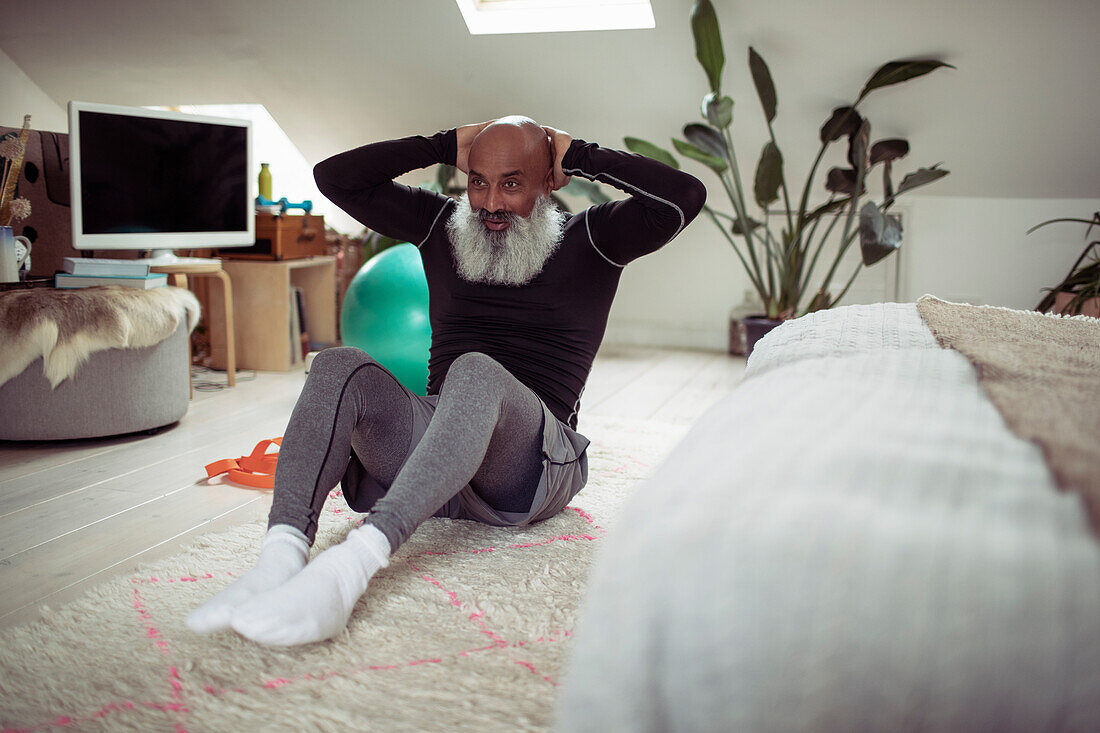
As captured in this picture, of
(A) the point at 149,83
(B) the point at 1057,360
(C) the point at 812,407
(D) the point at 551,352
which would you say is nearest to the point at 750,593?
(C) the point at 812,407

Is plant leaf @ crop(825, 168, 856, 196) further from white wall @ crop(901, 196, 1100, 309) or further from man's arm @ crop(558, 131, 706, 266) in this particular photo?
man's arm @ crop(558, 131, 706, 266)

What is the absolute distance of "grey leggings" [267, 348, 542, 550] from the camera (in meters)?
1.14

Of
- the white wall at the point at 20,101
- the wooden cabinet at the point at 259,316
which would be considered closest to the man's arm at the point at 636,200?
the wooden cabinet at the point at 259,316

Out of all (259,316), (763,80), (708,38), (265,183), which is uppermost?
(708,38)

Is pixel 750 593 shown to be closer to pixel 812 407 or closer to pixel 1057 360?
pixel 812 407

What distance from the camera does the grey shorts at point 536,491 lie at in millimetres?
1363

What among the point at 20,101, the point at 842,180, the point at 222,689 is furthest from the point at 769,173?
the point at 20,101

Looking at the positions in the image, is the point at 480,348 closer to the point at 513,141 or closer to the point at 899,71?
the point at 513,141

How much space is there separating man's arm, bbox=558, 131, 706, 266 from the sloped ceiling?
185 centimetres

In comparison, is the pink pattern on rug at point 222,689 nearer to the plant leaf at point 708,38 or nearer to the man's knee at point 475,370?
the man's knee at point 475,370

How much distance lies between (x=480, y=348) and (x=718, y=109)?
6.40ft

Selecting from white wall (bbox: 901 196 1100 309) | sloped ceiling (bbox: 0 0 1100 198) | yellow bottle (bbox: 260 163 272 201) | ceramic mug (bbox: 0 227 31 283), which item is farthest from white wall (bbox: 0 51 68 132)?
white wall (bbox: 901 196 1100 309)

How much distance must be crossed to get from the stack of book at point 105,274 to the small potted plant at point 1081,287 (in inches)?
131

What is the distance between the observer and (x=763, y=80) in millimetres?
3002
